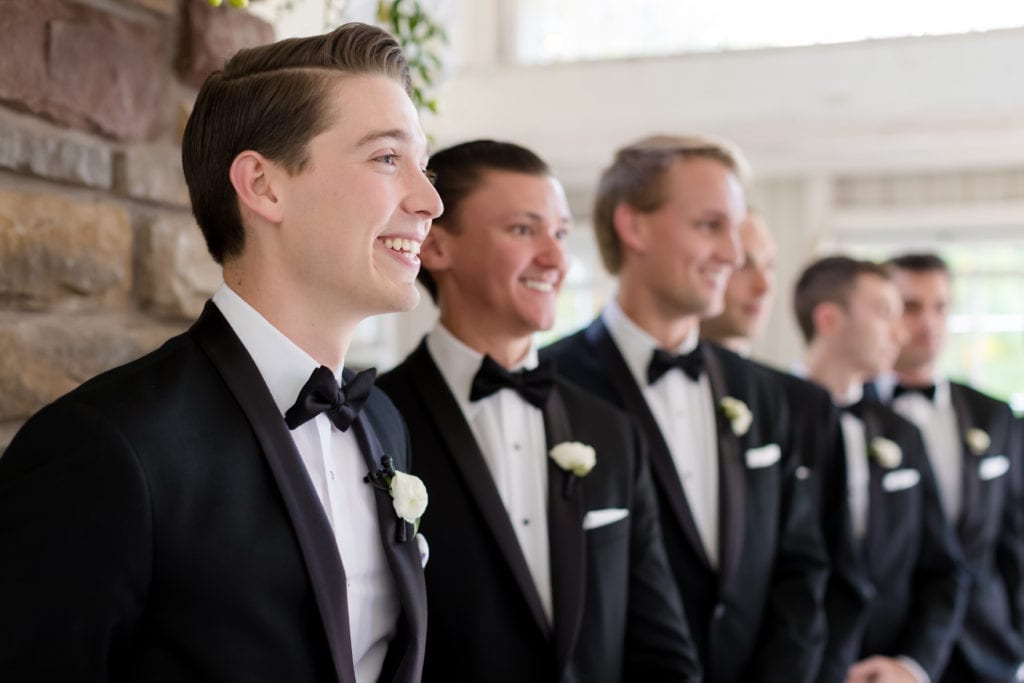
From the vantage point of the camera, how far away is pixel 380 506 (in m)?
1.58

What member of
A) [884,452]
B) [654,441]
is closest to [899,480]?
[884,452]

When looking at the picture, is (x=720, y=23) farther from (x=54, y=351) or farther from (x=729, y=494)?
(x=54, y=351)

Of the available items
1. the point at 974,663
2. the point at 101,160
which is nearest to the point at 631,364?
the point at 101,160

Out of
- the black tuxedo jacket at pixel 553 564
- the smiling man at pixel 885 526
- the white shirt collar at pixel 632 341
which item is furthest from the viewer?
the smiling man at pixel 885 526

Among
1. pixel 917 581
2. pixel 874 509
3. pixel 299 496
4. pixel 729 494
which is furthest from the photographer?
pixel 917 581

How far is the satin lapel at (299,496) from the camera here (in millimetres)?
1374

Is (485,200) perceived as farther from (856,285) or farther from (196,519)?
(856,285)

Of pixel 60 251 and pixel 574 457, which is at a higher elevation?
pixel 60 251

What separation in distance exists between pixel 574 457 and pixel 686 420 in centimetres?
72

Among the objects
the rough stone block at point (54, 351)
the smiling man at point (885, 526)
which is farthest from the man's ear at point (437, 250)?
the smiling man at point (885, 526)

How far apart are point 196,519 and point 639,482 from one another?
1157 millimetres

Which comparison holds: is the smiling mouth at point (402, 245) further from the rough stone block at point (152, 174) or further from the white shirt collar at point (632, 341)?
the white shirt collar at point (632, 341)

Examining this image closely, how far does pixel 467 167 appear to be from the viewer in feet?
7.52

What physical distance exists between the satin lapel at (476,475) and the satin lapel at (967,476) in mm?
2499
